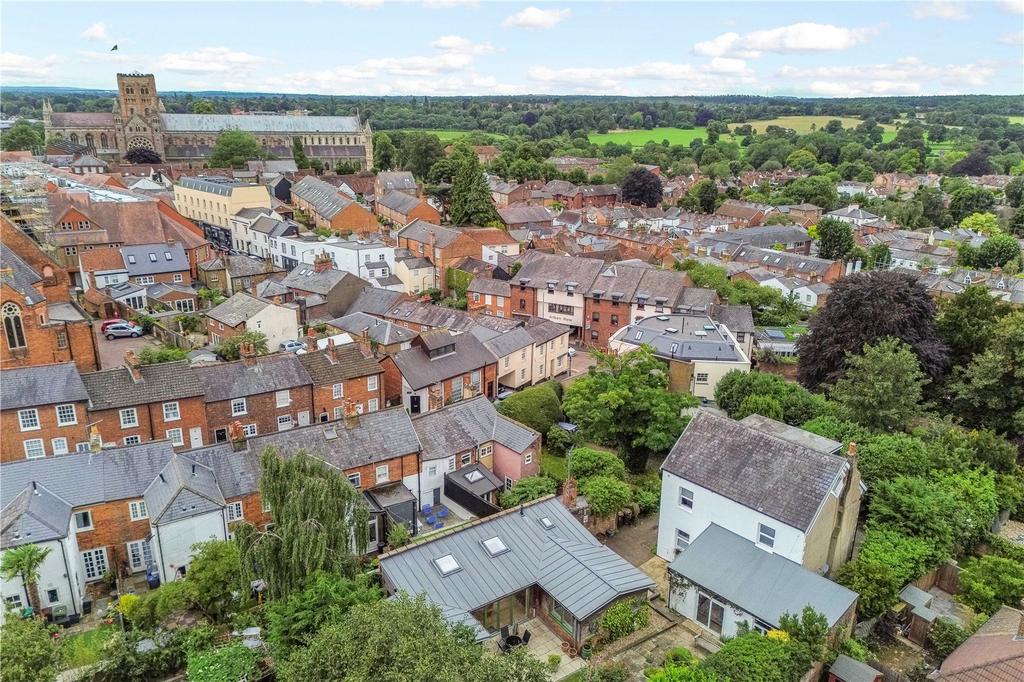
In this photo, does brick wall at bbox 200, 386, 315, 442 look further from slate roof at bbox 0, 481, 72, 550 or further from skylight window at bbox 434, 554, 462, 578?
skylight window at bbox 434, 554, 462, 578

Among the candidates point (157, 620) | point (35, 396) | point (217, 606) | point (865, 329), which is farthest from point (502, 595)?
point (865, 329)

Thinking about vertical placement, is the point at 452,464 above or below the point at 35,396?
below

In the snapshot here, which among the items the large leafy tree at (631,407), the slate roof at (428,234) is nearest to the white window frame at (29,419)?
the large leafy tree at (631,407)

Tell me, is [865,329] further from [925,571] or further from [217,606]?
[217,606]

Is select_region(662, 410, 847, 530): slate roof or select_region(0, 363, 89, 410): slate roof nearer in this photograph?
select_region(662, 410, 847, 530): slate roof

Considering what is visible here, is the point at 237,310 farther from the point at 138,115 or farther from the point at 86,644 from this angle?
the point at 138,115

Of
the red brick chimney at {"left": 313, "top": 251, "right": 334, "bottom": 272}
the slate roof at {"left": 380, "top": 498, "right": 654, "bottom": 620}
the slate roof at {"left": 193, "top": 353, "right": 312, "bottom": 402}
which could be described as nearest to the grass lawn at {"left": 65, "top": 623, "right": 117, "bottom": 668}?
the slate roof at {"left": 380, "top": 498, "right": 654, "bottom": 620}

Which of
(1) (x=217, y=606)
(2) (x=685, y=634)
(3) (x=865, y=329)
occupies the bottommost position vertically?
(2) (x=685, y=634)

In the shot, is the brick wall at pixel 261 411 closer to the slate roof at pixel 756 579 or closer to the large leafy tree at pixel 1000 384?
the slate roof at pixel 756 579
